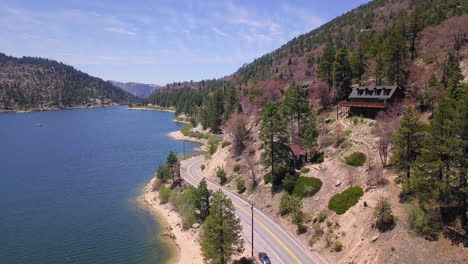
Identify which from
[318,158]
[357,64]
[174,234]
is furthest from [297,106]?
[174,234]

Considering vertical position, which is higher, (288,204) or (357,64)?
(357,64)

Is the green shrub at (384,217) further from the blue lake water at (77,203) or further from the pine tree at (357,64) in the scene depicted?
the pine tree at (357,64)

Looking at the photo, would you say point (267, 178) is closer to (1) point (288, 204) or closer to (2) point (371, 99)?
(1) point (288, 204)

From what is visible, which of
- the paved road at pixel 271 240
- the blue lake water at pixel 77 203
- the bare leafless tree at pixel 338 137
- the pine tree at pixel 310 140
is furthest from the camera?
the bare leafless tree at pixel 338 137

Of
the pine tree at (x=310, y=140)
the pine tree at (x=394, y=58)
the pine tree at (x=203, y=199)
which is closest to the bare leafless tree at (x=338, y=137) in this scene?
the pine tree at (x=310, y=140)

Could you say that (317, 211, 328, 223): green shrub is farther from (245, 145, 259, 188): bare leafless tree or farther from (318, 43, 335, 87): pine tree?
(318, 43, 335, 87): pine tree

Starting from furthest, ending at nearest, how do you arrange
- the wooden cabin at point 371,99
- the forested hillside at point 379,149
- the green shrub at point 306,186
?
the wooden cabin at point 371,99, the green shrub at point 306,186, the forested hillside at point 379,149
